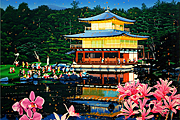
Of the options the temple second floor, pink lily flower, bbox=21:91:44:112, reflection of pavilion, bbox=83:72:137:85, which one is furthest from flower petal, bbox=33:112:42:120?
the temple second floor

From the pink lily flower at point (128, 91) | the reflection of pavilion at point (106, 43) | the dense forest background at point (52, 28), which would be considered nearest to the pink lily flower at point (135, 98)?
the pink lily flower at point (128, 91)

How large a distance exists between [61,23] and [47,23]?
3.54ft

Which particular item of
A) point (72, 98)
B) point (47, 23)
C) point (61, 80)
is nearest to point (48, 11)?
point (47, 23)

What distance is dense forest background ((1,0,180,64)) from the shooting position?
632 inches

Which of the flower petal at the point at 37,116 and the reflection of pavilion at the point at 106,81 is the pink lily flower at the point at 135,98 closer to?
the flower petal at the point at 37,116

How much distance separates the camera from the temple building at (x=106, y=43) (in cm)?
1483

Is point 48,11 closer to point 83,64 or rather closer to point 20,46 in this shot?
point 20,46

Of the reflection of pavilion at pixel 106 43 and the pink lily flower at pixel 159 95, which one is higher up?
the reflection of pavilion at pixel 106 43

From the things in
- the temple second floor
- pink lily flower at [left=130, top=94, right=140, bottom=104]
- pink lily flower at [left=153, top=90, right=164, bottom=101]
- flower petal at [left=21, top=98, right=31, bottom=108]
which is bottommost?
pink lily flower at [left=130, top=94, right=140, bottom=104]

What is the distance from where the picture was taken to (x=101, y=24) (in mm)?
15969

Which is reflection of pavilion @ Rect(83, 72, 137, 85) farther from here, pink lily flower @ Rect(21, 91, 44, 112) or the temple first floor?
pink lily flower @ Rect(21, 91, 44, 112)

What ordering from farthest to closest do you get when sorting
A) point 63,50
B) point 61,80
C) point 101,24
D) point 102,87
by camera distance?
1. point 63,50
2. point 101,24
3. point 61,80
4. point 102,87

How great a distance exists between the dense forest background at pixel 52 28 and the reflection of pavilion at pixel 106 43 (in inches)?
63.2

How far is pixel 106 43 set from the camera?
1506 centimetres
